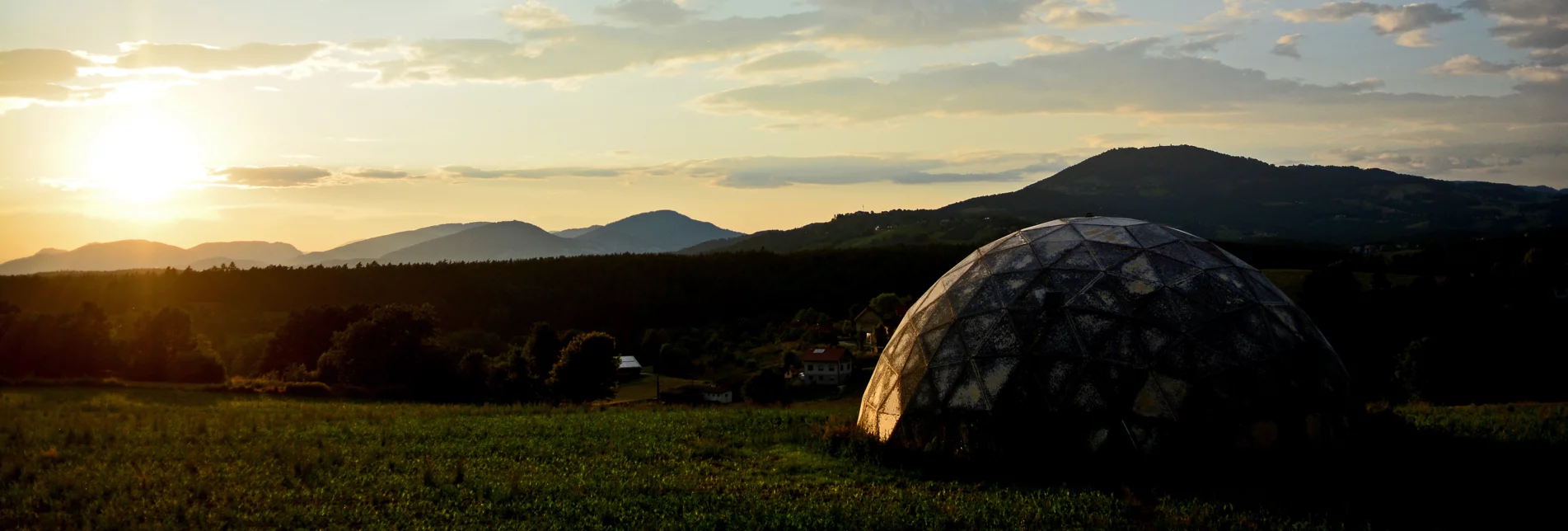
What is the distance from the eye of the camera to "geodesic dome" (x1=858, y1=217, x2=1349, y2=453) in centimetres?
1418

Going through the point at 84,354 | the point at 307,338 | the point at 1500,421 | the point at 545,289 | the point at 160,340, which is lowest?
the point at 1500,421

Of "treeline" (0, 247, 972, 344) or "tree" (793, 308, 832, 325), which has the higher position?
"treeline" (0, 247, 972, 344)

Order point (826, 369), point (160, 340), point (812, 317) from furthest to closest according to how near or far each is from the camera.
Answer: point (812, 317) < point (826, 369) < point (160, 340)

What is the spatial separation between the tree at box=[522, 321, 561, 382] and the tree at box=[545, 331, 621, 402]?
5399mm

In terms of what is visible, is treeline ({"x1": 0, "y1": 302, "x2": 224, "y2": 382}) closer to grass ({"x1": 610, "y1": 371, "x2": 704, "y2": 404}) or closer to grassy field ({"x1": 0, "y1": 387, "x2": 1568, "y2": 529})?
grass ({"x1": 610, "y1": 371, "x2": 704, "y2": 404})

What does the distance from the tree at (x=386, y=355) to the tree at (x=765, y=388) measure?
19.3m

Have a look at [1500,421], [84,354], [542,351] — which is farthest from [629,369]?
[1500,421]

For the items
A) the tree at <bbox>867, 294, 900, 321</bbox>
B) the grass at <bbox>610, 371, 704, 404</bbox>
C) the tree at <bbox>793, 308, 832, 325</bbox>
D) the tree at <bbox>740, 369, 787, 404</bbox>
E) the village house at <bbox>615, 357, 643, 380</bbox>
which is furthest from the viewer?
the tree at <bbox>793, 308, 832, 325</bbox>

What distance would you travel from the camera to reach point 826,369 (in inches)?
2675

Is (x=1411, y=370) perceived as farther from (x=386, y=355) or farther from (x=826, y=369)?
(x=386, y=355)

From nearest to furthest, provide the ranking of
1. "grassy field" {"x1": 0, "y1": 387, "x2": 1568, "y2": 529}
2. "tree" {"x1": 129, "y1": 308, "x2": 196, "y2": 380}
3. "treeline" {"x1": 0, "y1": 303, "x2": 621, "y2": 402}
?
"grassy field" {"x1": 0, "y1": 387, "x2": 1568, "y2": 529} < "treeline" {"x1": 0, "y1": 303, "x2": 621, "y2": 402} < "tree" {"x1": 129, "y1": 308, "x2": 196, "y2": 380}

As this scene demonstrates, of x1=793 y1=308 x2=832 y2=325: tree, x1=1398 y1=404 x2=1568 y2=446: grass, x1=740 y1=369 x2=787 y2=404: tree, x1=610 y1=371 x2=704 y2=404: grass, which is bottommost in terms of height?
x1=610 y1=371 x2=704 y2=404: grass

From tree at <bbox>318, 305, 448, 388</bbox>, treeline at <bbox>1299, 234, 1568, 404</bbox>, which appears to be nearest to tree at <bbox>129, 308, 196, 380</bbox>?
tree at <bbox>318, 305, 448, 388</bbox>

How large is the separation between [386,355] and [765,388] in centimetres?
2333
